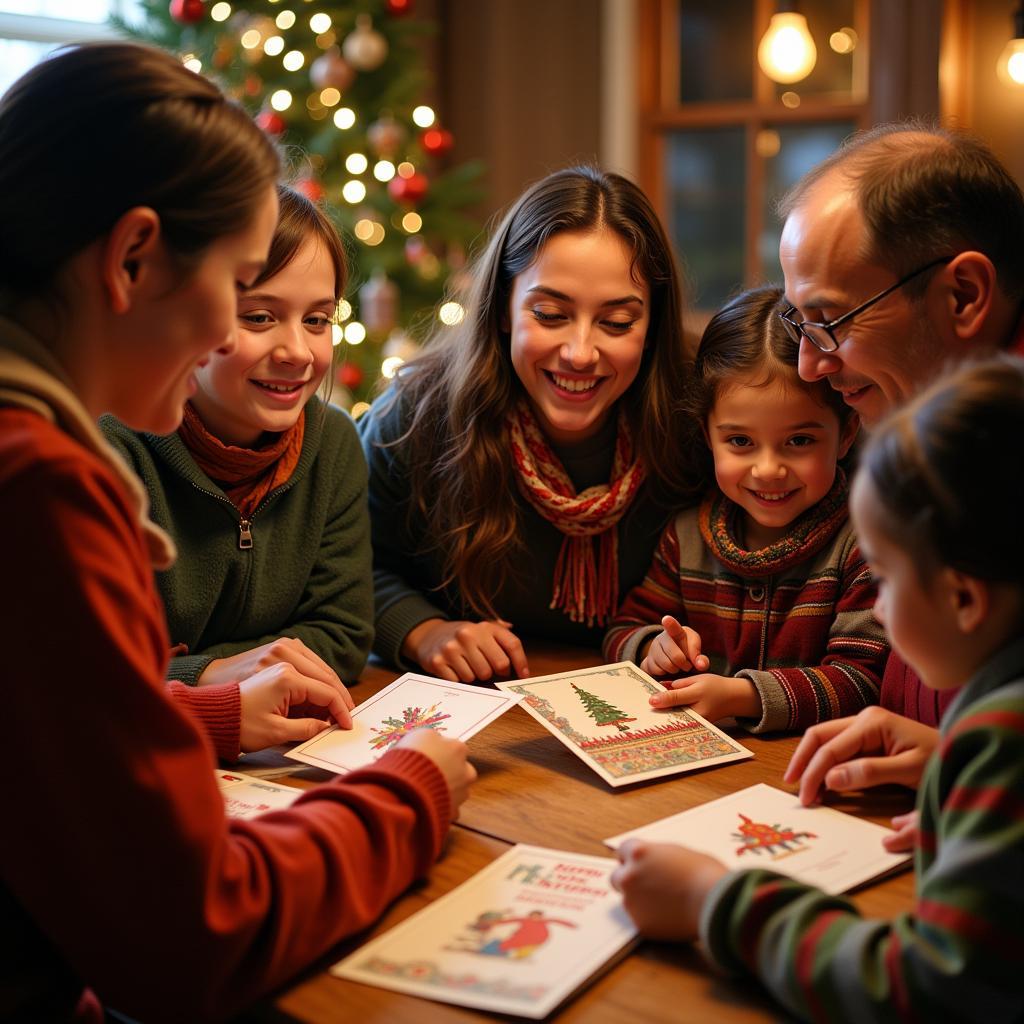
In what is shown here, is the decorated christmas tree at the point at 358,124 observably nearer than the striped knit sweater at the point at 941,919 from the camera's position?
No

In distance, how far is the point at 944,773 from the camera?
100cm

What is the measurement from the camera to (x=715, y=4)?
17.9ft

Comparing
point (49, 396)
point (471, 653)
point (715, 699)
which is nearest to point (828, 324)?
point (715, 699)

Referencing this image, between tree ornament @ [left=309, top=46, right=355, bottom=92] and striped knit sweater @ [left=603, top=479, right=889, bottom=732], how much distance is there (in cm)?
286

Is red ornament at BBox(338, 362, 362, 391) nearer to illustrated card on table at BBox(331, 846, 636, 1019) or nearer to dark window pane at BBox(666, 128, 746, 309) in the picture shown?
dark window pane at BBox(666, 128, 746, 309)

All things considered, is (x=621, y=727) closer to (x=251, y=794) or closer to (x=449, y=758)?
(x=449, y=758)

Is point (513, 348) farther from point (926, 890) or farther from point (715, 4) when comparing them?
point (715, 4)

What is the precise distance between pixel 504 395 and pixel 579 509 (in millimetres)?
272

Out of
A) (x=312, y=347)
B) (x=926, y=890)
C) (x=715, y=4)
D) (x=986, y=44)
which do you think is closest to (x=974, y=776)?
(x=926, y=890)

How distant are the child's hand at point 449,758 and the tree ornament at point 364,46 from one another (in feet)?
11.7

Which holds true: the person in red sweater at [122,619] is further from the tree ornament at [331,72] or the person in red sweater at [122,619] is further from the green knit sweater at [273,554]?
the tree ornament at [331,72]

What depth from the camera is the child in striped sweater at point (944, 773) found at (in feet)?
2.98

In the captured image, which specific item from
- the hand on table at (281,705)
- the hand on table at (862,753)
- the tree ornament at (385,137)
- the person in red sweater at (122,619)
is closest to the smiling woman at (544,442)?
the hand on table at (281,705)

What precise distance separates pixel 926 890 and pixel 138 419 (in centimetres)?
86
